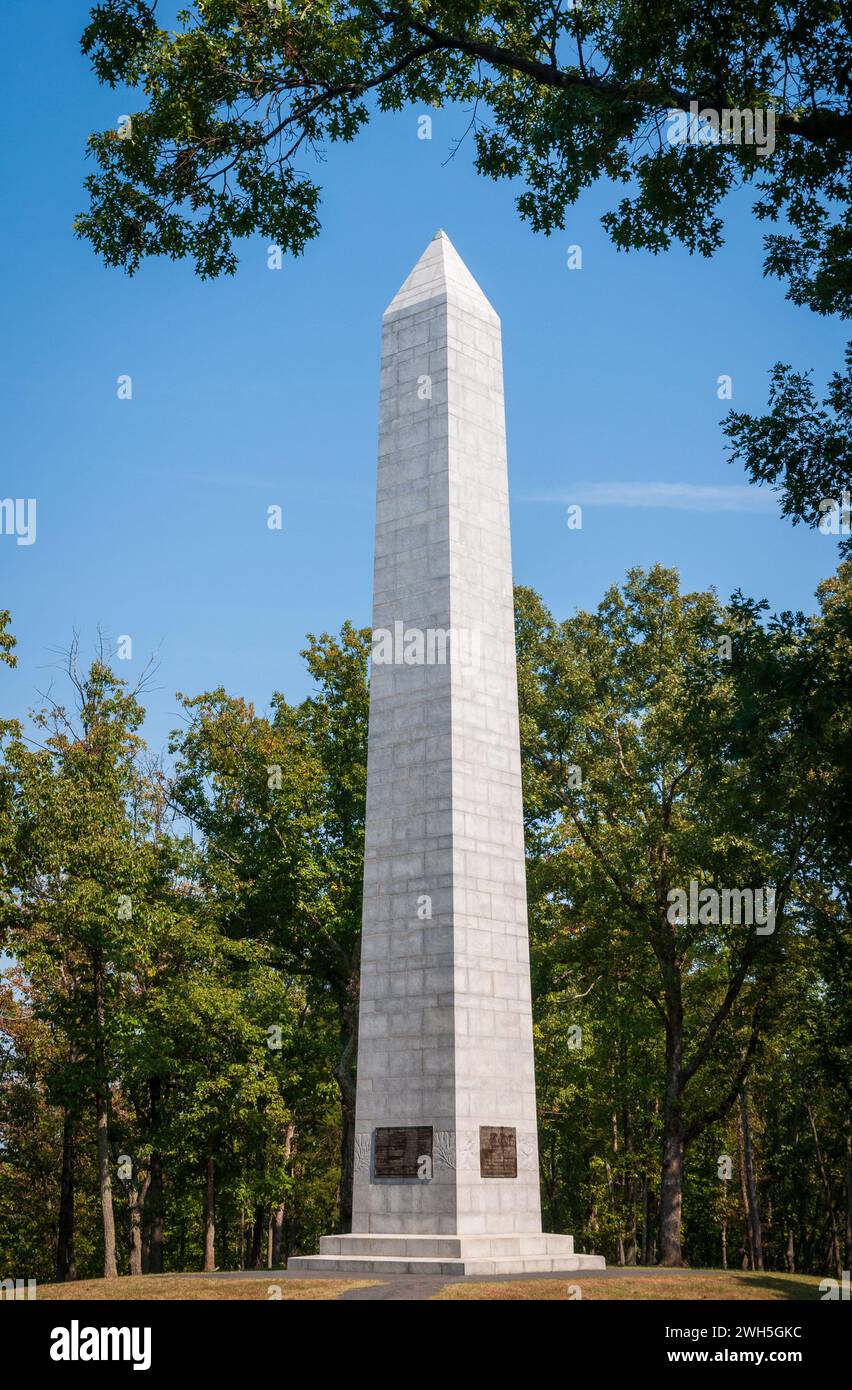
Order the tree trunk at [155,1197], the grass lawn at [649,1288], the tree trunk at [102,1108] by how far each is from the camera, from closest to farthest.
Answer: the grass lawn at [649,1288], the tree trunk at [102,1108], the tree trunk at [155,1197]

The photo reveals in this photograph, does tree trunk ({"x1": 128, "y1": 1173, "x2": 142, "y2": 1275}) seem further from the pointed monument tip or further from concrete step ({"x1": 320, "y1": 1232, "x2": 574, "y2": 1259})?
the pointed monument tip

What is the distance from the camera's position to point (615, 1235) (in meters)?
45.6

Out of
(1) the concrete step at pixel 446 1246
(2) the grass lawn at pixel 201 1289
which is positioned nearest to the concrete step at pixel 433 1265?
(1) the concrete step at pixel 446 1246

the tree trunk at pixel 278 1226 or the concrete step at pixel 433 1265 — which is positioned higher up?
the concrete step at pixel 433 1265

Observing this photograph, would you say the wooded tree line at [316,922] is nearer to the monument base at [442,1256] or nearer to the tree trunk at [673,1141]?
the tree trunk at [673,1141]

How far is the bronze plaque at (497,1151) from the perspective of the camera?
1719 centimetres

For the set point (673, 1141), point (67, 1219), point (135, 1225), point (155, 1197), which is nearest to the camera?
point (673, 1141)

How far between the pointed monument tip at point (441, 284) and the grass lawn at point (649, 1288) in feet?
51.4

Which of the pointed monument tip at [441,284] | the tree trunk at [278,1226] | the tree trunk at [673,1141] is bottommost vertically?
the tree trunk at [278,1226]

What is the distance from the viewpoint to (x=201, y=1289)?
571 inches

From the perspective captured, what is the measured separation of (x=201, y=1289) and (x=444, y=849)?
6.88 metres

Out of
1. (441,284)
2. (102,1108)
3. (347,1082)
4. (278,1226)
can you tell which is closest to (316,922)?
(347,1082)

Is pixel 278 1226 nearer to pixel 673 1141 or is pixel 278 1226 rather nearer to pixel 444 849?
pixel 673 1141

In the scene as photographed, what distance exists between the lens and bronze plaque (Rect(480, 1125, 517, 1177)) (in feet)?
56.4
